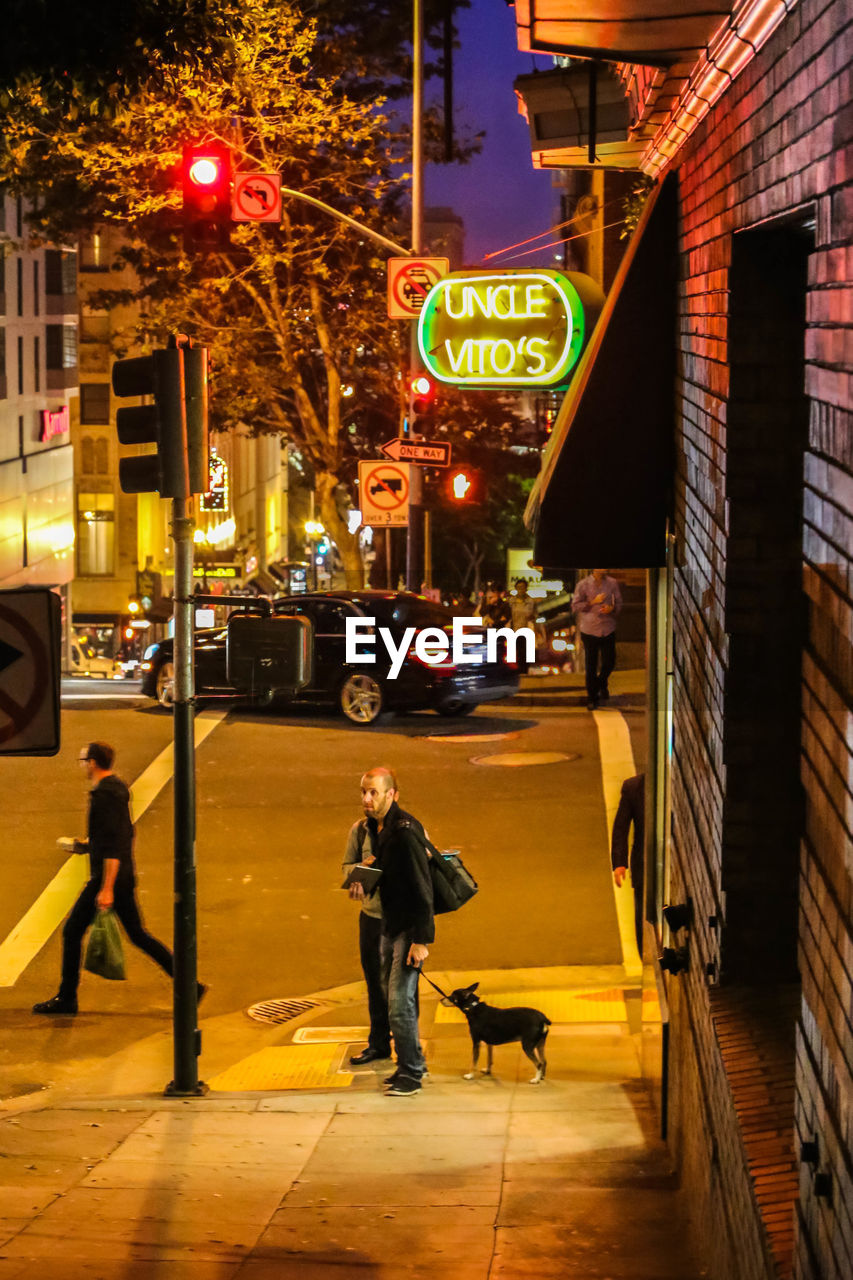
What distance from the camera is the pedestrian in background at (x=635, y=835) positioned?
33.9 ft

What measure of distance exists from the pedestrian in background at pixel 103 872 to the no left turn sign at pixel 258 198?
14845 millimetres

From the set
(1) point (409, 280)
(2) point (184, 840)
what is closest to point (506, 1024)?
(2) point (184, 840)

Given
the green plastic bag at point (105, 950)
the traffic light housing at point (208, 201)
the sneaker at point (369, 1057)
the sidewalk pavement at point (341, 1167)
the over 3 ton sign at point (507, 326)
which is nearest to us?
the sidewalk pavement at point (341, 1167)

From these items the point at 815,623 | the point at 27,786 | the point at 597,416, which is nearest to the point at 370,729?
the point at 27,786

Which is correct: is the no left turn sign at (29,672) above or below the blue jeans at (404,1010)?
above

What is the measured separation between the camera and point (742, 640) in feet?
18.0

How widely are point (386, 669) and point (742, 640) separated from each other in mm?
14544

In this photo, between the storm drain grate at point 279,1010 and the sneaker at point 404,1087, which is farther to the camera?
the storm drain grate at point 279,1010

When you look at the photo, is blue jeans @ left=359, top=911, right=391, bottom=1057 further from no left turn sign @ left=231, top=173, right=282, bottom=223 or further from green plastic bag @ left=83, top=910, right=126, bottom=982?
no left turn sign @ left=231, top=173, right=282, bottom=223

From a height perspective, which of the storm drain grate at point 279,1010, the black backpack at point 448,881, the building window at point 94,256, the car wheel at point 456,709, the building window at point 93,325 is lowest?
the storm drain grate at point 279,1010

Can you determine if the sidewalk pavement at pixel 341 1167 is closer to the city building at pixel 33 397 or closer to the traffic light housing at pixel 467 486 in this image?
the traffic light housing at pixel 467 486

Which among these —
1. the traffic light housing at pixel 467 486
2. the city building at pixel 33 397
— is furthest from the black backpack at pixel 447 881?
the city building at pixel 33 397

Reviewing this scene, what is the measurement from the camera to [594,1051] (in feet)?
32.4

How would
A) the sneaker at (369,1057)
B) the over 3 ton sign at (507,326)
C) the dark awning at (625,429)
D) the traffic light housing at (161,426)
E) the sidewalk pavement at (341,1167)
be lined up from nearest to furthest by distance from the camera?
1. the sidewalk pavement at (341,1167)
2. the dark awning at (625,429)
3. the traffic light housing at (161,426)
4. the sneaker at (369,1057)
5. the over 3 ton sign at (507,326)
